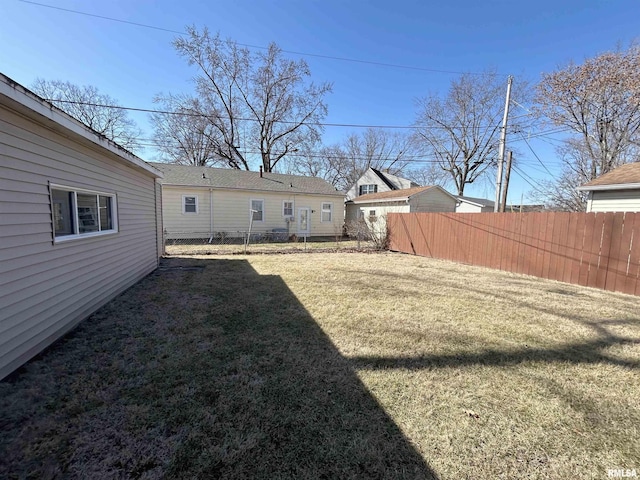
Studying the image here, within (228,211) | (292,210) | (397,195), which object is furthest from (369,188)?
(228,211)

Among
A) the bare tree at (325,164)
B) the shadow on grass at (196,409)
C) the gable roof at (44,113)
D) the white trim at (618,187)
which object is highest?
the bare tree at (325,164)

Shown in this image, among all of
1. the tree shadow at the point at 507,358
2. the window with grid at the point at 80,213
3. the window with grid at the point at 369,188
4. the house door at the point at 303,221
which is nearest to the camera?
the tree shadow at the point at 507,358

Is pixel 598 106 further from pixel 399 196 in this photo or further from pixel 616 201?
pixel 399 196

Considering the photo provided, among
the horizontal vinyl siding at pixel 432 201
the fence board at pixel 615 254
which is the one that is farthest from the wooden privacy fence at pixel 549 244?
the horizontal vinyl siding at pixel 432 201

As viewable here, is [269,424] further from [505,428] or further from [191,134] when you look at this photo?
[191,134]

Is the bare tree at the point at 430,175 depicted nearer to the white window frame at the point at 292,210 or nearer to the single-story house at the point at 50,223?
the white window frame at the point at 292,210

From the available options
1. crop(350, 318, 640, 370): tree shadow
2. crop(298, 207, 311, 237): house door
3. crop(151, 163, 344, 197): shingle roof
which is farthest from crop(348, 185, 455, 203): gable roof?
crop(350, 318, 640, 370): tree shadow

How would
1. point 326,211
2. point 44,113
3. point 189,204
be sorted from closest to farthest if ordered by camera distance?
point 44,113 → point 189,204 → point 326,211

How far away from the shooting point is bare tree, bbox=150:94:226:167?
21.8 m

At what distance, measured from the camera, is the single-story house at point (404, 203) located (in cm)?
1532

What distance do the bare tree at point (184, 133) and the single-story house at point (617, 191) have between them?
23.2 m

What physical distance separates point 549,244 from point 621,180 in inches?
156

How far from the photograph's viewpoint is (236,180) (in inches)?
618

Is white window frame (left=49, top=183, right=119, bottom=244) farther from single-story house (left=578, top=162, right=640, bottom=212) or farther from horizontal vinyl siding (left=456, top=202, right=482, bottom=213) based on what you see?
horizontal vinyl siding (left=456, top=202, right=482, bottom=213)
